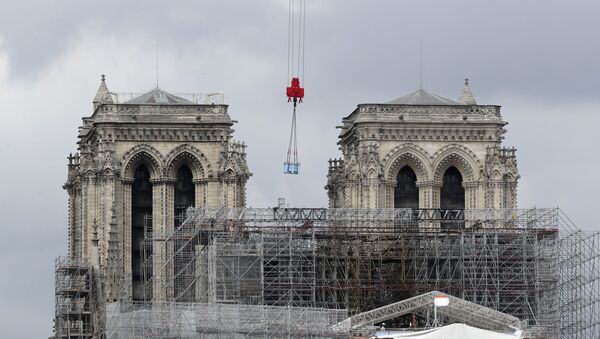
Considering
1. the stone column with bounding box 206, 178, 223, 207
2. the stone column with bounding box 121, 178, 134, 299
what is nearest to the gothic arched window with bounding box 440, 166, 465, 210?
the stone column with bounding box 206, 178, 223, 207

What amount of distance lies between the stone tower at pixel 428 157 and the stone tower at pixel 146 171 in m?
7.57

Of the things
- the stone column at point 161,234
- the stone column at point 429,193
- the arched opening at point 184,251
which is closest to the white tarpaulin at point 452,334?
the stone column at point 429,193

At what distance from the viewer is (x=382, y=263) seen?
627 feet

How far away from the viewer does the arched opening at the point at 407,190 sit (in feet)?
646

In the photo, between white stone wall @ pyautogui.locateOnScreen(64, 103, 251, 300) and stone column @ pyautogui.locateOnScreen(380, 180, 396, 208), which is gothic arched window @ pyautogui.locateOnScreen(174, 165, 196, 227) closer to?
white stone wall @ pyautogui.locateOnScreen(64, 103, 251, 300)

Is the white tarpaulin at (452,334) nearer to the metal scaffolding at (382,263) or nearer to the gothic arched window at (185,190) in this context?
the metal scaffolding at (382,263)

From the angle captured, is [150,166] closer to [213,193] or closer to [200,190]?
[200,190]

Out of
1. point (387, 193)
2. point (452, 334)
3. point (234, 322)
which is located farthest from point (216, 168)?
point (452, 334)

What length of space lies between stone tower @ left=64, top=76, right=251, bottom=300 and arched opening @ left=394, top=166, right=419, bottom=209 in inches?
355

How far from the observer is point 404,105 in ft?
646

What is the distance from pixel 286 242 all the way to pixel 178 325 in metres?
9.86

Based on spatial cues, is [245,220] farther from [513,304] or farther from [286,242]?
[513,304]

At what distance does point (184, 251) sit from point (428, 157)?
49.3ft

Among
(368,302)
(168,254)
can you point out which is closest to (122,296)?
(168,254)
